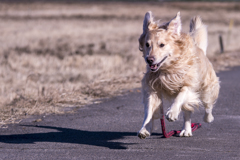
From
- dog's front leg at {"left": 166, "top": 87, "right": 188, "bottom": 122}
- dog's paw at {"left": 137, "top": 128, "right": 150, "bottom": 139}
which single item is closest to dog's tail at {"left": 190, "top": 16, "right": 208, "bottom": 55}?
dog's front leg at {"left": 166, "top": 87, "right": 188, "bottom": 122}

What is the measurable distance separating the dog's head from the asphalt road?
1.19 metres

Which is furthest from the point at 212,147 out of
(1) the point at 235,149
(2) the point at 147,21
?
(2) the point at 147,21

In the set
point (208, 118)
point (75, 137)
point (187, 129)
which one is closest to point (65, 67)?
point (75, 137)

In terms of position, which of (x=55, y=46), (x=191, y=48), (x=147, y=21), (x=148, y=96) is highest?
(x=147, y=21)

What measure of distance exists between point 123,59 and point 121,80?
6.24 metres

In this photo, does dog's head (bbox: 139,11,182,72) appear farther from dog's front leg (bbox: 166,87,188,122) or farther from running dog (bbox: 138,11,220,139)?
dog's front leg (bbox: 166,87,188,122)

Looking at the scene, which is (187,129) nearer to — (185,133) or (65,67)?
Answer: (185,133)

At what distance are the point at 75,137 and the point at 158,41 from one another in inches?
80.7

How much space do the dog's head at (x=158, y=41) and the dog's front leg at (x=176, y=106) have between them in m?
0.50

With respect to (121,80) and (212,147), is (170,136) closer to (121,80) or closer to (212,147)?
(212,147)

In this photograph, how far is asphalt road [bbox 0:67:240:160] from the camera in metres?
5.68

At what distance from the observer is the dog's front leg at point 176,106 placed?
5.74 metres

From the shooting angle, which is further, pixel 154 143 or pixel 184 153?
pixel 154 143

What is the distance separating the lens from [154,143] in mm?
6211
